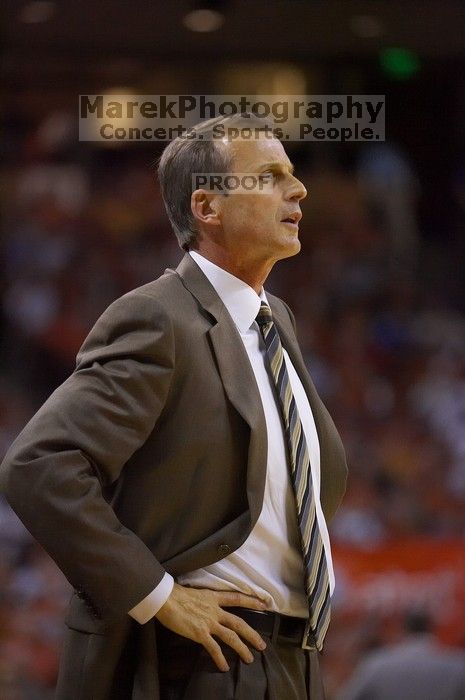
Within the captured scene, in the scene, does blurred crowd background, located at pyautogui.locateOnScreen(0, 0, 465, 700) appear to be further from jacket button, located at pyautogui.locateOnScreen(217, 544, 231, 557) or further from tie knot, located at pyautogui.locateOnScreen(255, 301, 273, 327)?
jacket button, located at pyautogui.locateOnScreen(217, 544, 231, 557)

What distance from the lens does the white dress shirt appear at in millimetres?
1661

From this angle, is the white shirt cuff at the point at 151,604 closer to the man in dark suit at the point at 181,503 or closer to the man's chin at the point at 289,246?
the man in dark suit at the point at 181,503

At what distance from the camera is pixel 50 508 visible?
1541mm

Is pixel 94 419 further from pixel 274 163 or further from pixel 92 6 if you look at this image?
pixel 92 6

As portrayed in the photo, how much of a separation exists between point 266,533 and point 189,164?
2.00ft

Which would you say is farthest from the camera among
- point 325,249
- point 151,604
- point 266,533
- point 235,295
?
point 325,249

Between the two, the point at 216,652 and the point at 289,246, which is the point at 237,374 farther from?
the point at 216,652

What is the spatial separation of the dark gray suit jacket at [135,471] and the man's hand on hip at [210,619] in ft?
0.15

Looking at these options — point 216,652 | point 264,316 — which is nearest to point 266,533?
point 216,652

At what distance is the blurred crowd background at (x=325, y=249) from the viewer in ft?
11.3

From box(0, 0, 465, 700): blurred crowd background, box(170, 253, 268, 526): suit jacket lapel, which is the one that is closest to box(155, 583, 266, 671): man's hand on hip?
box(170, 253, 268, 526): suit jacket lapel

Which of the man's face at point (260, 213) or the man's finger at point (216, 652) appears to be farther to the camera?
the man's face at point (260, 213)

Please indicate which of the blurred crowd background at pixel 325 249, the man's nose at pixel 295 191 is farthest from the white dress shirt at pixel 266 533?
the blurred crowd background at pixel 325 249

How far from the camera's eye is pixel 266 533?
169cm
